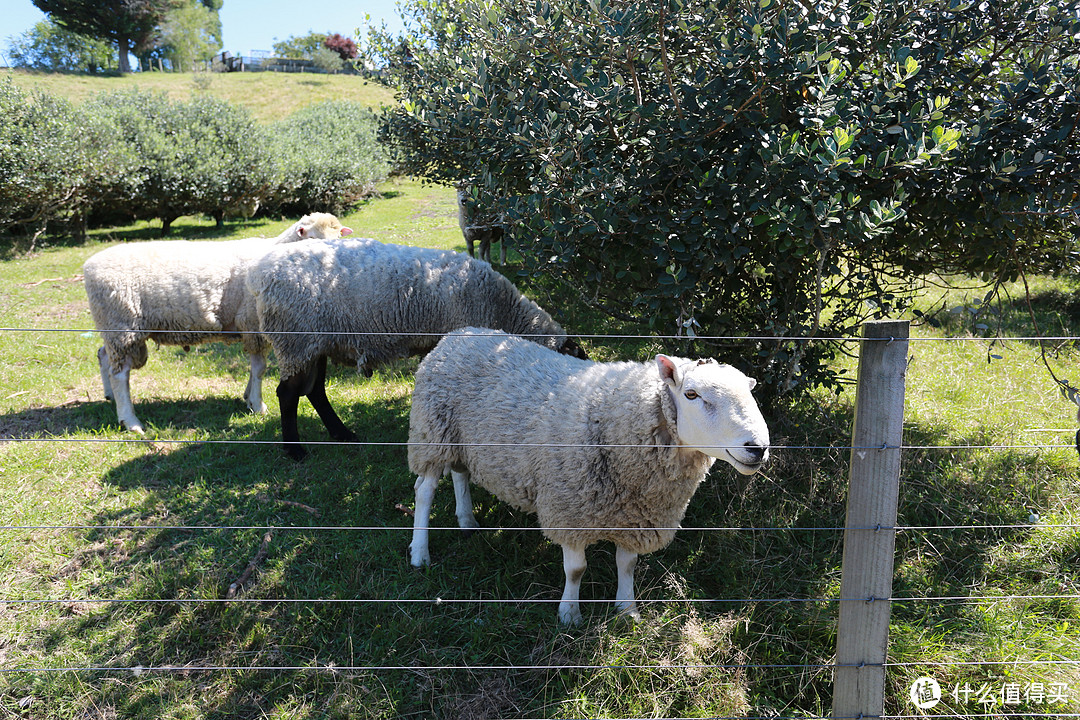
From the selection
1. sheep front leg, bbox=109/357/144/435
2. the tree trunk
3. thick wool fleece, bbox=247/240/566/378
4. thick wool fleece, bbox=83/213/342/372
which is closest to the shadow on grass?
sheep front leg, bbox=109/357/144/435

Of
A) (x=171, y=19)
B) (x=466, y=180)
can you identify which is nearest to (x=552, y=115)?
(x=466, y=180)

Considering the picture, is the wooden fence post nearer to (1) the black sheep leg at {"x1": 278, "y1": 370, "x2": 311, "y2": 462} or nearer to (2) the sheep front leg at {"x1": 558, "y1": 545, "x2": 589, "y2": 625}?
(2) the sheep front leg at {"x1": 558, "y1": 545, "x2": 589, "y2": 625}

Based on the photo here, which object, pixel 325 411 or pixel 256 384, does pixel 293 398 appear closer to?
pixel 325 411

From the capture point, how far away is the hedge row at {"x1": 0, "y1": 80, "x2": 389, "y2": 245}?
1316 cm

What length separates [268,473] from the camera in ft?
15.7

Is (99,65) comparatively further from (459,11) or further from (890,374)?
(890,374)

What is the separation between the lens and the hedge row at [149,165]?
13164 mm

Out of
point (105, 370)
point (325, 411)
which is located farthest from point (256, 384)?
point (105, 370)

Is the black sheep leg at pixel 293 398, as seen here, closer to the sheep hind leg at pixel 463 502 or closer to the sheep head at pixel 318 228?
the sheep hind leg at pixel 463 502

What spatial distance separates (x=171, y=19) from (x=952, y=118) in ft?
217

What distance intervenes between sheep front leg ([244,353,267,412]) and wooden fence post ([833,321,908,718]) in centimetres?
516

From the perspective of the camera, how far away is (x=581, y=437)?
326 cm

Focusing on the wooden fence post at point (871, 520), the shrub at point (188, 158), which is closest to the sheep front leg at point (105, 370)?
the wooden fence post at point (871, 520)

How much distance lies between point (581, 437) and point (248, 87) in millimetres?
44236
